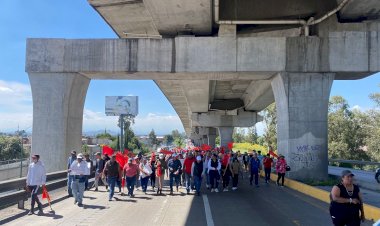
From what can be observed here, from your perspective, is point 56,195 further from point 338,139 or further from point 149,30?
point 338,139

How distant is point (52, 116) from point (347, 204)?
1610cm

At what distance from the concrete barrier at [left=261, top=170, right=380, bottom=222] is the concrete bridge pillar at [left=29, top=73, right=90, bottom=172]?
10817 mm

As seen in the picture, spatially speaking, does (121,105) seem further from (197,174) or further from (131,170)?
(197,174)

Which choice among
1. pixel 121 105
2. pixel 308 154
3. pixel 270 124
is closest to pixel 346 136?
pixel 270 124

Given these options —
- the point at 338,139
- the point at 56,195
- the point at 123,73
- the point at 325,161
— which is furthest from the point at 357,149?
the point at 56,195

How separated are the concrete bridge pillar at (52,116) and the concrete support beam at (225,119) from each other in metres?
32.3

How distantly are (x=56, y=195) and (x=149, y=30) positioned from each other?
11053 mm

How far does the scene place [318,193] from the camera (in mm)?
15617

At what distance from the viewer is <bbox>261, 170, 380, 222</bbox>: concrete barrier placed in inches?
444

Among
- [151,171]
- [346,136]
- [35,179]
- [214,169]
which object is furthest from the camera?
[346,136]

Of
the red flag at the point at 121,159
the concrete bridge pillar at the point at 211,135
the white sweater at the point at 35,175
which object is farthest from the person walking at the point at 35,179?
the concrete bridge pillar at the point at 211,135

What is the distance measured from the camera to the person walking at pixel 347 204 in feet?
21.9

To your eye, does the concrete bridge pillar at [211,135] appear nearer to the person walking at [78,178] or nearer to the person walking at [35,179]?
the person walking at [78,178]

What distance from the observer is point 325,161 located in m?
19.7
